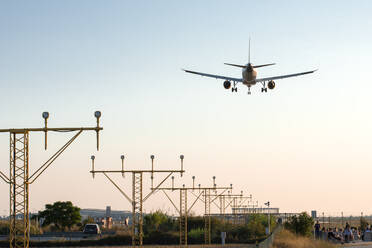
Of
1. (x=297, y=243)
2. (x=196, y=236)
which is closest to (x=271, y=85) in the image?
(x=297, y=243)

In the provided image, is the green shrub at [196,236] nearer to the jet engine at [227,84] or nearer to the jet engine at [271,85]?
the jet engine at [227,84]

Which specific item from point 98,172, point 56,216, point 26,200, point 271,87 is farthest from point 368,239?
point 56,216

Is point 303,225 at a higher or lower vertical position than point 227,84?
lower

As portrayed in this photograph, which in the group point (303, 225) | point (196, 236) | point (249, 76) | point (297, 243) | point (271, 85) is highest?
point (249, 76)

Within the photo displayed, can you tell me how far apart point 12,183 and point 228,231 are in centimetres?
5656

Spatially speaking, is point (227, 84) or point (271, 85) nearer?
point (271, 85)

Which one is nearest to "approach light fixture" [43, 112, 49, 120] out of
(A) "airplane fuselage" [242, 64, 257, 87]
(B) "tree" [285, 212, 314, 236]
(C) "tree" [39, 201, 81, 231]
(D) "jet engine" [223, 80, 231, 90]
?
(D) "jet engine" [223, 80, 231, 90]

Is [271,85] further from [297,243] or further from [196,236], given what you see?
[196,236]

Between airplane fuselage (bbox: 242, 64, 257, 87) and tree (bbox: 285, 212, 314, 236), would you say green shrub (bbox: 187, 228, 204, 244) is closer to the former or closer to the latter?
tree (bbox: 285, 212, 314, 236)

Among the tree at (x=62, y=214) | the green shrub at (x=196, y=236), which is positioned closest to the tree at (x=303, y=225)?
the green shrub at (x=196, y=236)

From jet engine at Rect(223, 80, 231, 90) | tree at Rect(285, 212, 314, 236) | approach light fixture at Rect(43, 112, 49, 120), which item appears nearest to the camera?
approach light fixture at Rect(43, 112, 49, 120)

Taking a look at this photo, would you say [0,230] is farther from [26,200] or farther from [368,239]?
[26,200]

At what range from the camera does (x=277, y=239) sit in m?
55.0

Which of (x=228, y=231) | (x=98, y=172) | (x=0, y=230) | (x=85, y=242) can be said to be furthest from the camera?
(x=0, y=230)
